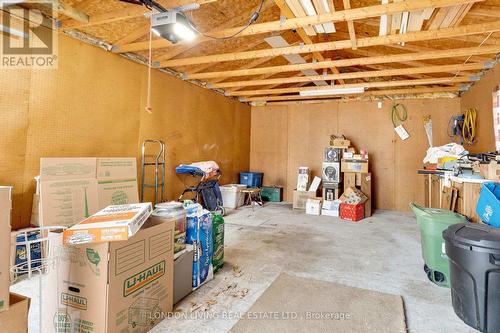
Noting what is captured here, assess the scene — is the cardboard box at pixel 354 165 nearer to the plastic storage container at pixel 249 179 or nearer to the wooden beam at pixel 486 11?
the plastic storage container at pixel 249 179

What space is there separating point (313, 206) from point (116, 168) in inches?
152

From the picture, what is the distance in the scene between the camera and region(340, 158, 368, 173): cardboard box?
5.96 metres

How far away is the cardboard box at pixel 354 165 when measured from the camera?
596 cm

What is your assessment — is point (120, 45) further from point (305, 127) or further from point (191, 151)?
point (305, 127)

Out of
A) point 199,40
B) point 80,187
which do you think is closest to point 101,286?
point 80,187

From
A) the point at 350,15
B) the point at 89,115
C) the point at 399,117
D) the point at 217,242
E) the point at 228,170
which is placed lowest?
the point at 217,242

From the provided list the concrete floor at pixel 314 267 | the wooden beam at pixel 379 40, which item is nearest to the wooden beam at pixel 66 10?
the wooden beam at pixel 379 40

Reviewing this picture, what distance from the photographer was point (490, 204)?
2107mm

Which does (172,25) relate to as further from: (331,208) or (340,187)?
(340,187)

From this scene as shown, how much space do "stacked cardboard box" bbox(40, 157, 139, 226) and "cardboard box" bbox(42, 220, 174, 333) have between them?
5.10 ft

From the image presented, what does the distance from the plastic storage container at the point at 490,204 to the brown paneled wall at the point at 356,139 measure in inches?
176

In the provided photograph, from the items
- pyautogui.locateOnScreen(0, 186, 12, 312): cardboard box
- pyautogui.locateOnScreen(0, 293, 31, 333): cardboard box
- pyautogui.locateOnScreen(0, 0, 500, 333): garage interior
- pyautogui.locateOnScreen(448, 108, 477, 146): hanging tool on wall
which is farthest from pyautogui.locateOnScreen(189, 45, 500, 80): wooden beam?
pyautogui.locateOnScreen(0, 293, 31, 333): cardboard box

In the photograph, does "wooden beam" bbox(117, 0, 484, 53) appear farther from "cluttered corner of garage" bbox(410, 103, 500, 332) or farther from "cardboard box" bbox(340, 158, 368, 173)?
"cardboard box" bbox(340, 158, 368, 173)

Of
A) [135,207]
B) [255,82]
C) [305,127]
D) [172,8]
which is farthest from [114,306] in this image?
[305,127]
